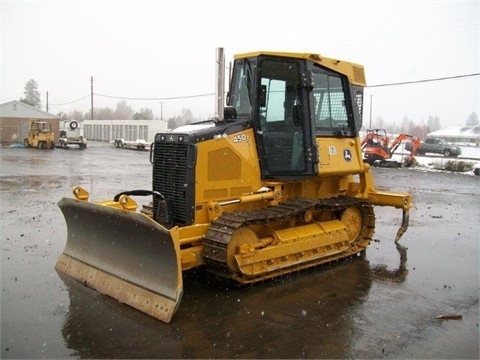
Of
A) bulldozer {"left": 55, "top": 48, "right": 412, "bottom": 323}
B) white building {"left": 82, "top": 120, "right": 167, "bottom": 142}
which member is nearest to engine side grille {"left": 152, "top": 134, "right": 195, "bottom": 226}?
bulldozer {"left": 55, "top": 48, "right": 412, "bottom": 323}

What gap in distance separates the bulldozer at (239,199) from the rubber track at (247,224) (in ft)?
0.06

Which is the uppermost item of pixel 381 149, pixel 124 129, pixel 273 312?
pixel 124 129

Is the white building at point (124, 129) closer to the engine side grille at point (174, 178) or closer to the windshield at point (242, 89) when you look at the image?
the windshield at point (242, 89)

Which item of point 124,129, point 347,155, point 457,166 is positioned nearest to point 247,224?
point 347,155

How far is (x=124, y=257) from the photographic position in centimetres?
602

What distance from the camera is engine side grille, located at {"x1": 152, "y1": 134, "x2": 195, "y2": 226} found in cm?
616

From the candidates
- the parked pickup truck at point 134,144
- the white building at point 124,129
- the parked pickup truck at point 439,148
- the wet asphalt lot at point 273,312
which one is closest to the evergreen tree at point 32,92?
the white building at point 124,129

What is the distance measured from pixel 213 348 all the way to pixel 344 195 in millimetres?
4714

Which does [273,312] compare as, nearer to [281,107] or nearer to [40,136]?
[281,107]

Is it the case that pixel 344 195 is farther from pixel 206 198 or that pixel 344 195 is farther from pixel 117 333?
pixel 117 333

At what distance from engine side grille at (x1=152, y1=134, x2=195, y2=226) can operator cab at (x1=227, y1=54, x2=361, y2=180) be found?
115cm

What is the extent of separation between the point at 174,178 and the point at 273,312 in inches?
86.7

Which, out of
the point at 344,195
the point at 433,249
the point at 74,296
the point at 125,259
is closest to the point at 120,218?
the point at 125,259

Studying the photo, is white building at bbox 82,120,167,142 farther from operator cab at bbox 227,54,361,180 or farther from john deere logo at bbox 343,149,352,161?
operator cab at bbox 227,54,361,180
